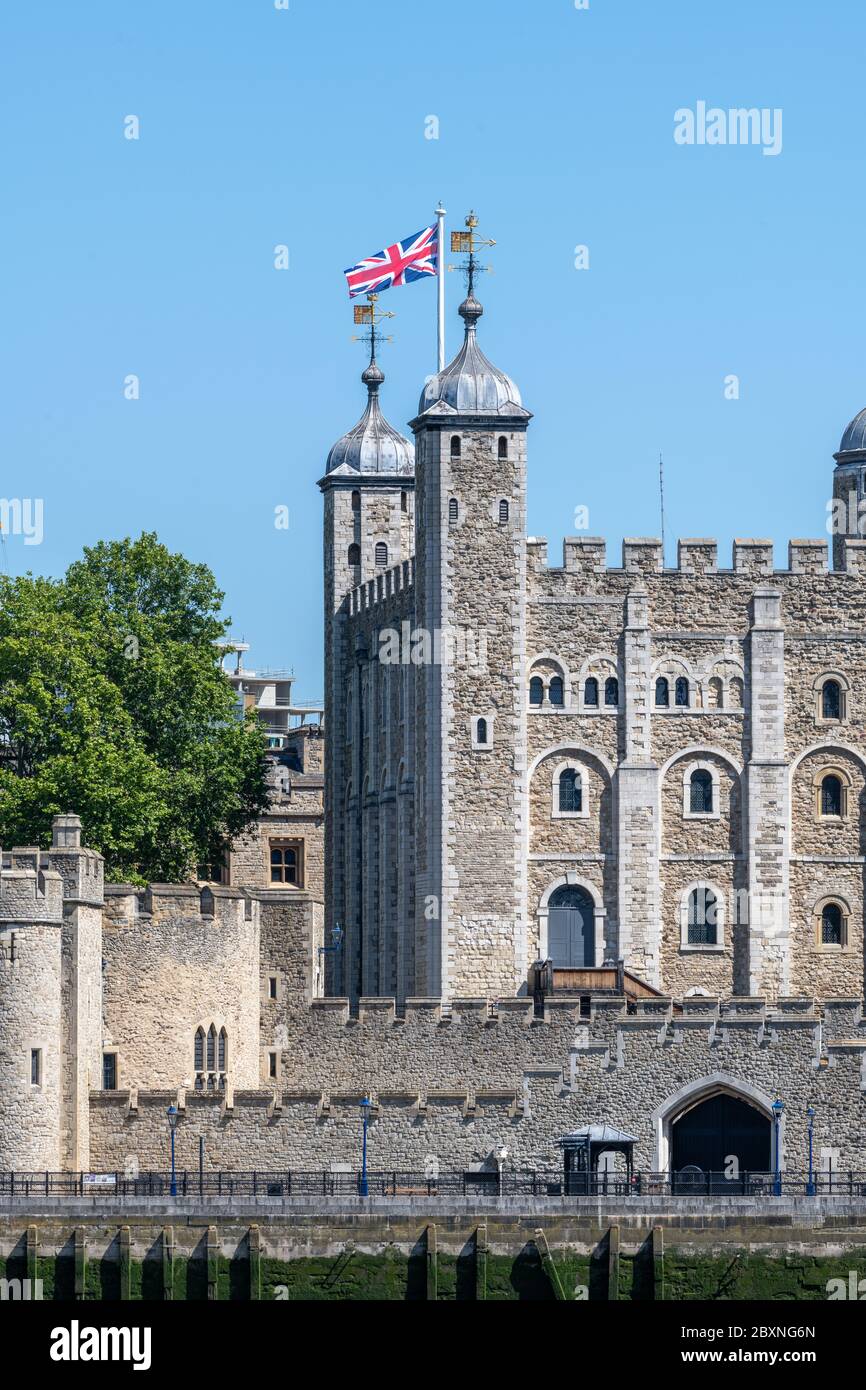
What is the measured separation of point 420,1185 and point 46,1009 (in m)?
8.58

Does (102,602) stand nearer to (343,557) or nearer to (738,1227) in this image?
(343,557)

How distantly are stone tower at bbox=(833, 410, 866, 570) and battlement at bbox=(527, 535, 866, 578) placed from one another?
20.8 feet

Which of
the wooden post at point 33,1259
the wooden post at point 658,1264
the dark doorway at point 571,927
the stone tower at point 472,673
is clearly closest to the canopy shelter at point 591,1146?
the wooden post at point 658,1264

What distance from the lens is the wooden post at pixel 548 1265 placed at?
87.5 metres

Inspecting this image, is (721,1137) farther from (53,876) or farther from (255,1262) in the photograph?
(53,876)

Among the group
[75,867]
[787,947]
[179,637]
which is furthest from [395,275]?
[75,867]

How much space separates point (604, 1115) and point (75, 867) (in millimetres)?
12885

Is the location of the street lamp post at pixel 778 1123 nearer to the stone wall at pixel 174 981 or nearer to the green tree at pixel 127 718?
the stone wall at pixel 174 981

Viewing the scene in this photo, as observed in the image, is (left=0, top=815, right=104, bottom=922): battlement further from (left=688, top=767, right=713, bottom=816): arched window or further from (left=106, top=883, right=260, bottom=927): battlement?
(left=688, top=767, right=713, bottom=816): arched window

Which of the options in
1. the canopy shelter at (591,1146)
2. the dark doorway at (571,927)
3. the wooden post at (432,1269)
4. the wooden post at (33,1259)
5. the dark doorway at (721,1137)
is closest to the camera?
the wooden post at (33,1259)

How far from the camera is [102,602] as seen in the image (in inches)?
4619

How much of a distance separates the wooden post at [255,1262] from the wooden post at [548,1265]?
5372 mm

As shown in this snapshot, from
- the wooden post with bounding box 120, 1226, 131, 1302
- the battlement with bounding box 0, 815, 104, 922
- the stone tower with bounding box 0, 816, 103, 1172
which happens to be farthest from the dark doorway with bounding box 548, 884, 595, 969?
the wooden post with bounding box 120, 1226, 131, 1302
